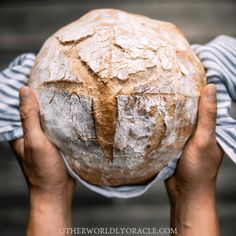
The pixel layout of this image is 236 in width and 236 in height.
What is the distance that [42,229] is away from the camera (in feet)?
6.13

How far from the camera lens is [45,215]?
1886mm

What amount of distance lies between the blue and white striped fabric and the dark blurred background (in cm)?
157

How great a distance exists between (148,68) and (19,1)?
2117 mm

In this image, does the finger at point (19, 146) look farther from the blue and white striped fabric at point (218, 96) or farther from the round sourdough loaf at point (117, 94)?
the round sourdough loaf at point (117, 94)

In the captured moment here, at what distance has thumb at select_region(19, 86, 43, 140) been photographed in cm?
171

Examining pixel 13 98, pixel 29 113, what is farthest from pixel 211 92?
pixel 13 98

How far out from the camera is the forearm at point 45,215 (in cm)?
187

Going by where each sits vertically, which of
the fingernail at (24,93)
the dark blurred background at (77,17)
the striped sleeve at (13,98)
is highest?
the fingernail at (24,93)

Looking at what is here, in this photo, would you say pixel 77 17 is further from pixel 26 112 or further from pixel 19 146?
pixel 26 112

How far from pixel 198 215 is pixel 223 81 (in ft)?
1.70

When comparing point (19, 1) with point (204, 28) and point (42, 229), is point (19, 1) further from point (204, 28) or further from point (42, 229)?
point (42, 229)

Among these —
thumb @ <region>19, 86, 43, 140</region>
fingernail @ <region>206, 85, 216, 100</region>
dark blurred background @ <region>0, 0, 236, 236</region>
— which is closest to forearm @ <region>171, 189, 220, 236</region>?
fingernail @ <region>206, 85, 216, 100</region>

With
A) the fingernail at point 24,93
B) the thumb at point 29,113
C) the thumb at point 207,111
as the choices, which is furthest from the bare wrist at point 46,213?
the thumb at point 207,111

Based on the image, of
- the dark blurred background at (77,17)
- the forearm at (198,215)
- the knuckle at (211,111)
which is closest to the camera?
the knuckle at (211,111)
